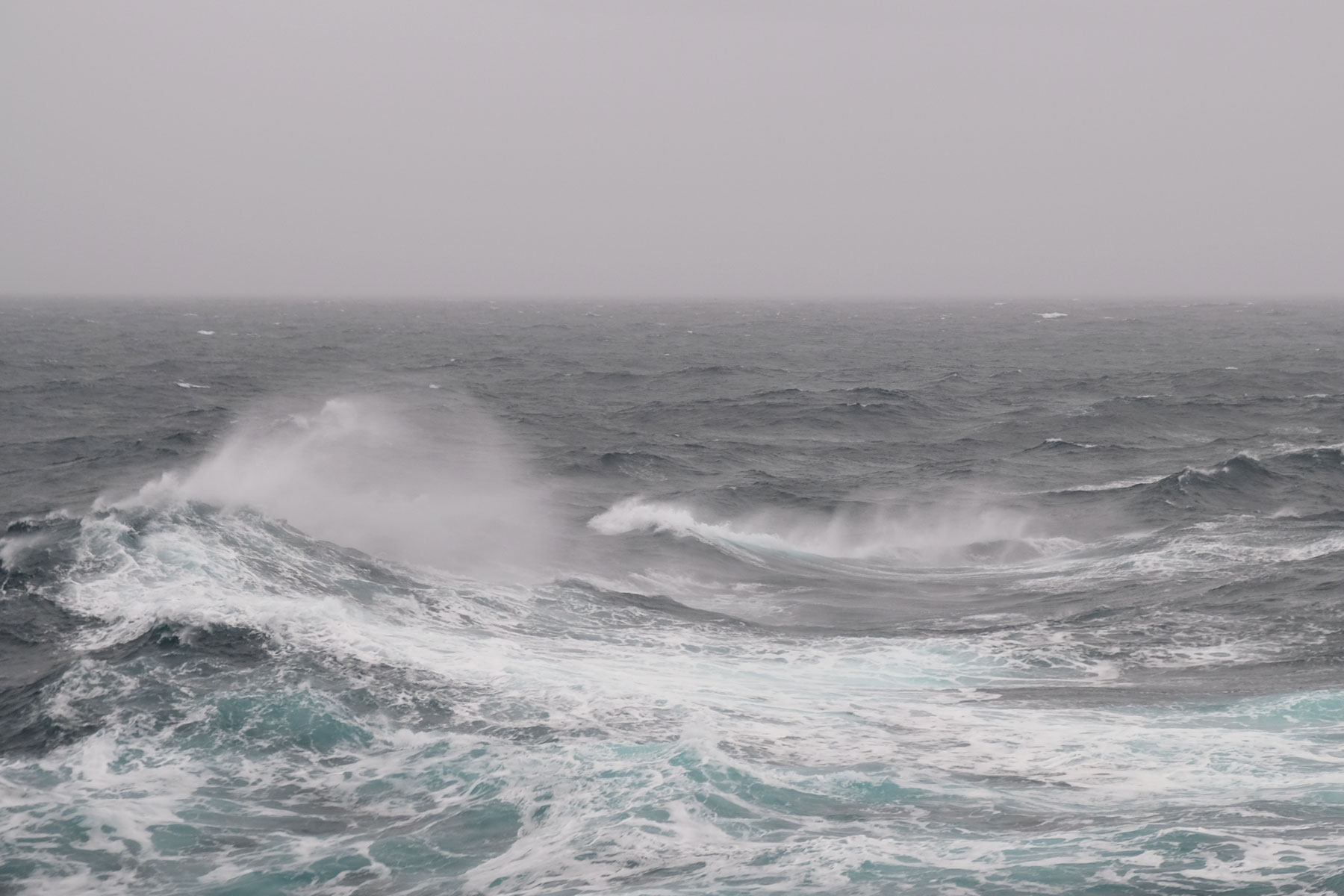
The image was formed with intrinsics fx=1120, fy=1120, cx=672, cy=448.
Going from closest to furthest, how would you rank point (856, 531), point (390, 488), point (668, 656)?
point (668, 656) < point (856, 531) < point (390, 488)

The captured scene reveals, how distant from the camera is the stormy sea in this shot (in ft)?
38.2

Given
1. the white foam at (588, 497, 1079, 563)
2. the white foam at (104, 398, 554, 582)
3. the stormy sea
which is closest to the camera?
the stormy sea

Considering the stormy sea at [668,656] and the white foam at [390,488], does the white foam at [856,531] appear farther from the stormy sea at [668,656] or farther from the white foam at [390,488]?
the white foam at [390,488]

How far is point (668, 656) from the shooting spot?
60.7ft

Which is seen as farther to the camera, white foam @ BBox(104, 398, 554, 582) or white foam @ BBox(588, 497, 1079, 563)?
white foam @ BBox(588, 497, 1079, 563)

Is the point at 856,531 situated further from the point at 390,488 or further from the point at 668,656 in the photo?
the point at 390,488

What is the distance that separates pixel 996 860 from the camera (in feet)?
36.8

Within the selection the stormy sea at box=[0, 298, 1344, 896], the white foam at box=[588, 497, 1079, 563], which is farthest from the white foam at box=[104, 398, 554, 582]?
the white foam at box=[588, 497, 1079, 563]

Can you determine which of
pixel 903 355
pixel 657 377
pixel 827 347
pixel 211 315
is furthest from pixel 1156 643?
pixel 211 315

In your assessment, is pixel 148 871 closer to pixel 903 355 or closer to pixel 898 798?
pixel 898 798

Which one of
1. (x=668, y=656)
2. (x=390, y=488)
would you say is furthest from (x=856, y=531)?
(x=390, y=488)

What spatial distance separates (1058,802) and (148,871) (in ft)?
32.0

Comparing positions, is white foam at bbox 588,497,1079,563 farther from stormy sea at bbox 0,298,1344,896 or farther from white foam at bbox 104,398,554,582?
white foam at bbox 104,398,554,582

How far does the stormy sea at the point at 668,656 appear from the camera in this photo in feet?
38.2
